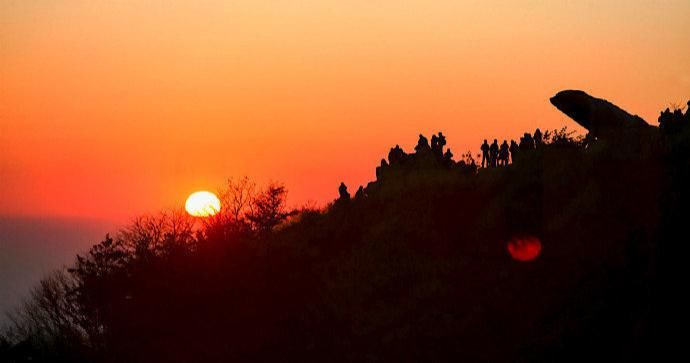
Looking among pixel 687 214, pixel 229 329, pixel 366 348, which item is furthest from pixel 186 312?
pixel 687 214

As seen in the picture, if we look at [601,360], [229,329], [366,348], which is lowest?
[601,360]

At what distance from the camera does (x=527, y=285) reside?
107 feet

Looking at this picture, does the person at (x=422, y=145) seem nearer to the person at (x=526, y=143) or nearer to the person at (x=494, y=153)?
the person at (x=494, y=153)

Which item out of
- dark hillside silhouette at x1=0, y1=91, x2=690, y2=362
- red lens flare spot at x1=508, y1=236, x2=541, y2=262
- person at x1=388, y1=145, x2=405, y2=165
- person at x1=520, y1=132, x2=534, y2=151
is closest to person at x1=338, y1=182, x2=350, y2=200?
dark hillside silhouette at x1=0, y1=91, x2=690, y2=362

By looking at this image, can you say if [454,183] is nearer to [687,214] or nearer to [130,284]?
[687,214]

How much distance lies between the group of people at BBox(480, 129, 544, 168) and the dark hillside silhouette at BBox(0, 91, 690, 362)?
0.17 m

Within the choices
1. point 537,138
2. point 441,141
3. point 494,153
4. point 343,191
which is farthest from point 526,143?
point 343,191

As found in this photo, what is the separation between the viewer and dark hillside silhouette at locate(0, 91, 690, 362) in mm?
29141

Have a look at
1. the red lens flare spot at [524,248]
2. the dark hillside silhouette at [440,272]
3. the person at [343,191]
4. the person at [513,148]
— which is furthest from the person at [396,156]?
the red lens flare spot at [524,248]

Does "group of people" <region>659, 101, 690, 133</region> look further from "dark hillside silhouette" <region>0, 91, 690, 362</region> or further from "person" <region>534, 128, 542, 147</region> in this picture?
"person" <region>534, 128, 542, 147</region>

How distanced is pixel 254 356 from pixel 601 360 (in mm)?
15413

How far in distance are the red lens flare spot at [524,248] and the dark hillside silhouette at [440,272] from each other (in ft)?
0.32

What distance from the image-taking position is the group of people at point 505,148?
1665 inches

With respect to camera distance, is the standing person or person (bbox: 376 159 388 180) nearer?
the standing person
